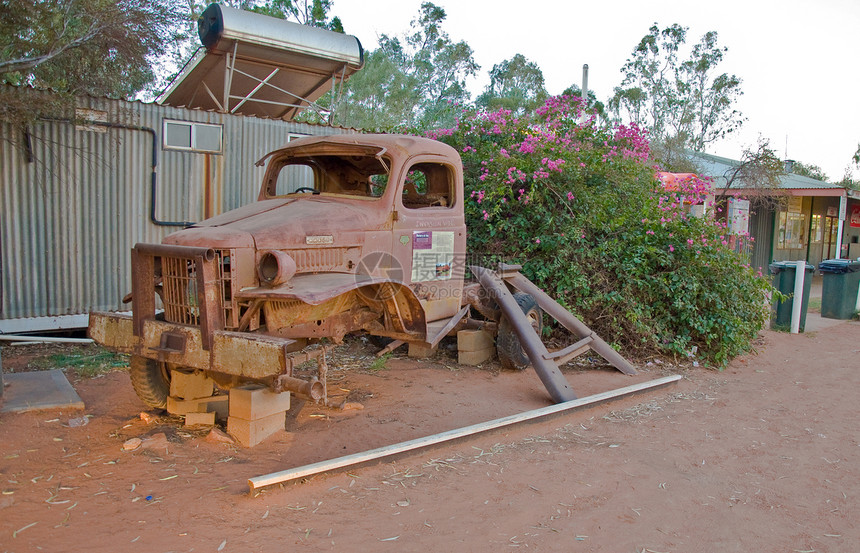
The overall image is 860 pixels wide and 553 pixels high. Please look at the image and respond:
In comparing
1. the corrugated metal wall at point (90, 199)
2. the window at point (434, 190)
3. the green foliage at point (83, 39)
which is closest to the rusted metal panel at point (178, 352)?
the window at point (434, 190)

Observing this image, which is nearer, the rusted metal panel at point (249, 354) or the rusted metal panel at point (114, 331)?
the rusted metal panel at point (249, 354)

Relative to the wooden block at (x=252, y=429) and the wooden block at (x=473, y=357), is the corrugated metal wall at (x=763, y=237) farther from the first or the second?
the wooden block at (x=252, y=429)

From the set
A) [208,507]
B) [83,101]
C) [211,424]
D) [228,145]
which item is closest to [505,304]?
[211,424]

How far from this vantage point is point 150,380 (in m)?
4.66

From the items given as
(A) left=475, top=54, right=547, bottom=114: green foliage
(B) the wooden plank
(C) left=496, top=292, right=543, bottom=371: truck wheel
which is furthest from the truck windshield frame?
(A) left=475, top=54, right=547, bottom=114: green foliage

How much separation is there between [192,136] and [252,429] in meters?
4.90

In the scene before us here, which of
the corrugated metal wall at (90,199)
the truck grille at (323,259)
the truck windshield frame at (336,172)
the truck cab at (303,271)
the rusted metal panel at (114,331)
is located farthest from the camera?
the corrugated metal wall at (90,199)

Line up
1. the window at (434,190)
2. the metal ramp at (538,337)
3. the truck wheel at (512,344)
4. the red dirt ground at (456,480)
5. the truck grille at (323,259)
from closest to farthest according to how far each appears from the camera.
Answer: the red dirt ground at (456,480)
the truck grille at (323,259)
the metal ramp at (538,337)
the window at (434,190)
the truck wheel at (512,344)

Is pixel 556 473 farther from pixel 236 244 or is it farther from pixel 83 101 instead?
pixel 83 101

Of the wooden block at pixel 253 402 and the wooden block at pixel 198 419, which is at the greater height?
the wooden block at pixel 253 402

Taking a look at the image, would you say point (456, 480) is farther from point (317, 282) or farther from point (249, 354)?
point (317, 282)

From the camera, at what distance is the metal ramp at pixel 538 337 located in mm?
5594

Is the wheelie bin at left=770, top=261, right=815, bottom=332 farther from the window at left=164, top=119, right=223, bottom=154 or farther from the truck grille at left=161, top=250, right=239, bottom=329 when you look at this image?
the truck grille at left=161, top=250, right=239, bottom=329

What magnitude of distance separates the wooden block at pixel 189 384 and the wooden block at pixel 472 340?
2951 mm
